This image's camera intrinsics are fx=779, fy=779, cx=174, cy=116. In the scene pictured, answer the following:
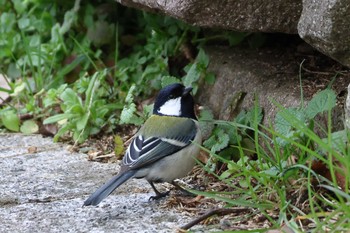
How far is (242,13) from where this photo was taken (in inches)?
147

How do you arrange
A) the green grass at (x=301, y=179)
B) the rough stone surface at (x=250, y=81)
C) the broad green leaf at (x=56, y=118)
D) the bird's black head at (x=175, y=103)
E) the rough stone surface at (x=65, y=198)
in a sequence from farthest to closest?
1. the broad green leaf at (x=56, y=118)
2. the bird's black head at (x=175, y=103)
3. the rough stone surface at (x=250, y=81)
4. the rough stone surface at (x=65, y=198)
5. the green grass at (x=301, y=179)

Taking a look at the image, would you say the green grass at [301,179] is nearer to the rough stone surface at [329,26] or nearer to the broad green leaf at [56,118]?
the rough stone surface at [329,26]

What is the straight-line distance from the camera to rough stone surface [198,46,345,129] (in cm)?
392

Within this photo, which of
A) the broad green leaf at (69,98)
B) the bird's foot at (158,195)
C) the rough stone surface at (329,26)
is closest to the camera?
the rough stone surface at (329,26)

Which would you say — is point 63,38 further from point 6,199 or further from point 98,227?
point 98,227

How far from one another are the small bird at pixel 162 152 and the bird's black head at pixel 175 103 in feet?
0.09

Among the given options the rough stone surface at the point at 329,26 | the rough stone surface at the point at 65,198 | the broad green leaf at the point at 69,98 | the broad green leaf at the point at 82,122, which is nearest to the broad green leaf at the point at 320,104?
the rough stone surface at the point at 329,26

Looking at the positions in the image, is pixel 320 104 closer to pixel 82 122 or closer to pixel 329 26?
A: pixel 329 26

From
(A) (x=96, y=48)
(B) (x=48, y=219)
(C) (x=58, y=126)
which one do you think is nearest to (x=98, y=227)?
(B) (x=48, y=219)

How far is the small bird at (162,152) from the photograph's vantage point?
3635mm

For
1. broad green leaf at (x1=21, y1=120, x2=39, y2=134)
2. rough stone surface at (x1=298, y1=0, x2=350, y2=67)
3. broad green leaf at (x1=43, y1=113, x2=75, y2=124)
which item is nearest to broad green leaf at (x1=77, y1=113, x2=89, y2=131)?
broad green leaf at (x1=43, y1=113, x2=75, y2=124)

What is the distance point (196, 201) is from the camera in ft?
11.4

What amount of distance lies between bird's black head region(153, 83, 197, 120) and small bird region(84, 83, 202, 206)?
0.09ft

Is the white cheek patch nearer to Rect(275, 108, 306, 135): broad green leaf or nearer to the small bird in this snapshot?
the small bird
